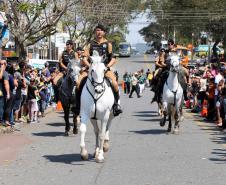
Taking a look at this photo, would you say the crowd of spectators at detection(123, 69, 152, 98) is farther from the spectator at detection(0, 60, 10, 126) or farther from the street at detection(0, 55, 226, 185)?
the spectator at detection(0, 60, 10, 126)

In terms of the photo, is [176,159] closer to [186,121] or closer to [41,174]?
[41,174]

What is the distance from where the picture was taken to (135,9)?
80.8 meters

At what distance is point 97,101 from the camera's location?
41.8 ft

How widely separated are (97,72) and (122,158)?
198cm

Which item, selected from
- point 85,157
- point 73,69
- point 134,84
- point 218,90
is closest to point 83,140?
point 85,157

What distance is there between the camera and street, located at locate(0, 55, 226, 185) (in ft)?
36.0

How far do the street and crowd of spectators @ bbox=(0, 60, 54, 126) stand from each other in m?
0.79

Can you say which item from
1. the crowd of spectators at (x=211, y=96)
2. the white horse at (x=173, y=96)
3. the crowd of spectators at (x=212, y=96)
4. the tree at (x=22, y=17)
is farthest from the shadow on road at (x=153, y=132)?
the tree at (x=22, y=17)

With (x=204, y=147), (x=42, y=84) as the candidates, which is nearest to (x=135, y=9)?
(x=42, y=84)

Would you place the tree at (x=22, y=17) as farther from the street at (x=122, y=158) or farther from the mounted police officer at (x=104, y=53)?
the mounted police officer at (x=104, y=53)

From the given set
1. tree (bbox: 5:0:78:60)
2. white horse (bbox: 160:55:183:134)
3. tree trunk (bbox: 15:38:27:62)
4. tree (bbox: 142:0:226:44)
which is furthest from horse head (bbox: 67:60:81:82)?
tree (bbox: 142:0:226:44)

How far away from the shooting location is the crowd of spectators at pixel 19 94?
1864cm

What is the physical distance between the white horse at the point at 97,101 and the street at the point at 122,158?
0.41 meters

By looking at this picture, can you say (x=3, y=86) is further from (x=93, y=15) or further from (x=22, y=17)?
(x=93, y=15)
